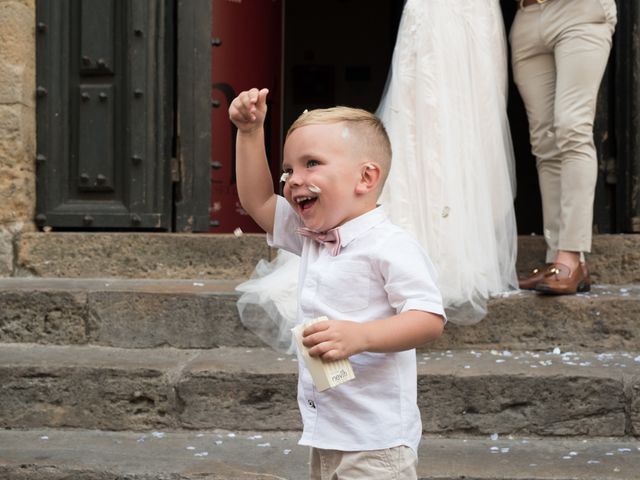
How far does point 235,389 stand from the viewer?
11.4ft

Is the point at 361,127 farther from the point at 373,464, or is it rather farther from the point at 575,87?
the point at 575,87

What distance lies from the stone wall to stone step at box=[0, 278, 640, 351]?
0.75m

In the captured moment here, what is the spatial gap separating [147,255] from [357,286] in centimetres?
297

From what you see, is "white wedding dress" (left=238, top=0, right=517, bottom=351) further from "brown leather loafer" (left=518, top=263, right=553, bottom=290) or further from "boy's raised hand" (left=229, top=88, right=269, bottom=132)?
"boy's raised hand" (left=229, top=88, right=269, bottom=132)

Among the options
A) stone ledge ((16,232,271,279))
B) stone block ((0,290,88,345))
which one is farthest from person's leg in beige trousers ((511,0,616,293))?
stone block ((0,290,88,345))

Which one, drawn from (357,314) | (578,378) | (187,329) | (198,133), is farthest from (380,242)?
(198,133)

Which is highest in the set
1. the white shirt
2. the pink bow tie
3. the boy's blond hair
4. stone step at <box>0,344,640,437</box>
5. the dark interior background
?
the dark interior background

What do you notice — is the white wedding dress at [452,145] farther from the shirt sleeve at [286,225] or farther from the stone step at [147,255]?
the shirt sleeve at [286,225]

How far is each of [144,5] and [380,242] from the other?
3408 millimetres

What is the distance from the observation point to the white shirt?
184 centimetres

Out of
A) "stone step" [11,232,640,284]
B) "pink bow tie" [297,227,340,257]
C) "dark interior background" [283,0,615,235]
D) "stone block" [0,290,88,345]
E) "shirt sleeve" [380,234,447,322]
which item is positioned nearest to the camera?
"shirt sleeve" [380,234,447,322]

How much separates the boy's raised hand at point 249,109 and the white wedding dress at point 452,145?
205 centimetres

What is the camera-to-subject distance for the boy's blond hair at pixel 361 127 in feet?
6.23

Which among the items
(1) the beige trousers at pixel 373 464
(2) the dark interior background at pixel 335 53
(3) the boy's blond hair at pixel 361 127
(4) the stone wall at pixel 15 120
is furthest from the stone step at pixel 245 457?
(2) the dark interior background at pixel 335 53
